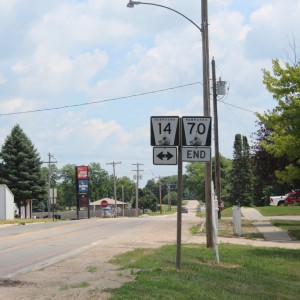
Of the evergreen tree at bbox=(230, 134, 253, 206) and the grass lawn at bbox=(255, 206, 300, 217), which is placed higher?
the evergreen tree at bbox=(230, 134, 253, 206)

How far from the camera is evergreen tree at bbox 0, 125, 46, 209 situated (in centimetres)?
6397

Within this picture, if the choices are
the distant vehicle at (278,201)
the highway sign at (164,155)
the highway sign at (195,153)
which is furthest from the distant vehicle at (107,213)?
the highway sign at (164,155)

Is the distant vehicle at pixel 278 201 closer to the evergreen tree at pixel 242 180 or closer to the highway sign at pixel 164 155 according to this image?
the evergreen tree at pixel 242 180

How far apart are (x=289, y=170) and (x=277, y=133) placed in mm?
2282

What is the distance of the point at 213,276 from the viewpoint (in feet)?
33.7

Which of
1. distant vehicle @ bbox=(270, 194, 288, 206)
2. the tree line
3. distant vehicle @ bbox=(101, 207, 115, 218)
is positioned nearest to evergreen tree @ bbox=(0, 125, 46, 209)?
the tree line

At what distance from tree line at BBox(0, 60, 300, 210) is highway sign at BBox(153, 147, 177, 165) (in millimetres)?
6215

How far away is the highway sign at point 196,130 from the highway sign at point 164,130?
0.75 feet

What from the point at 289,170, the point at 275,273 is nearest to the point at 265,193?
the point at 289,170

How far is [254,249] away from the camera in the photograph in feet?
53.5

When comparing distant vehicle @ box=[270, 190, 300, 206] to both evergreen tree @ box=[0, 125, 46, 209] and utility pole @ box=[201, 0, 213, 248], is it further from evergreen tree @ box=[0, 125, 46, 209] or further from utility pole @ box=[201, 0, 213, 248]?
utility pole @ box=[201, 0, 213, 248]

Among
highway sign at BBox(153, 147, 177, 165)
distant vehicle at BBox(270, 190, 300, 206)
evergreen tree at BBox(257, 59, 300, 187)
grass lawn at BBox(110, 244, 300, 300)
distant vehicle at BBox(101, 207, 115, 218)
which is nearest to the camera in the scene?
grass lawn at BBox(110, 244, 300, 300)

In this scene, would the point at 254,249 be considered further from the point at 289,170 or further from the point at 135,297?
the point at 135,297

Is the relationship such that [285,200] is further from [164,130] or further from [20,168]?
[164,130]
